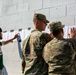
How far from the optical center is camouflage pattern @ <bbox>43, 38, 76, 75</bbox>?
7.70 feet

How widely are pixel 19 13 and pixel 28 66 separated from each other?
192cm

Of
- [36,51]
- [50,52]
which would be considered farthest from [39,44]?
[50,52]

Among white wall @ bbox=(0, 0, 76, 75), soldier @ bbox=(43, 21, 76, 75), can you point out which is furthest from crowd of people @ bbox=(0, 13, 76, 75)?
white wall @ bbox=(0, 0, 76, 75)

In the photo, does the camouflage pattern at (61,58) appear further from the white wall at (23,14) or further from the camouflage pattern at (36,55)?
the white wall at (23,14)

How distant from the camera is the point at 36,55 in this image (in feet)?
8.59

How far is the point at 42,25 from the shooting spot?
8.88 ft

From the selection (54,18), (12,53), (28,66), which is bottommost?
(12,53)

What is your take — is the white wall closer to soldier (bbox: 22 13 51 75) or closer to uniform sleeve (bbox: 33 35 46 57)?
Answer: soldier (bbox: 22 13 51 75)

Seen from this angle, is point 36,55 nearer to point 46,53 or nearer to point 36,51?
point 36,51

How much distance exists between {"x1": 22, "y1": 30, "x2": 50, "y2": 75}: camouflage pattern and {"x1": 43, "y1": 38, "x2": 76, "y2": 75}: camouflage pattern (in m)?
0.16

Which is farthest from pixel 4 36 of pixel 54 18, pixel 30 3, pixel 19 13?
pixel 54 18

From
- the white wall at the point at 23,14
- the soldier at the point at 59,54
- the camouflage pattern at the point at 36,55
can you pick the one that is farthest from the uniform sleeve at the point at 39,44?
the white wall at the point at 23,14

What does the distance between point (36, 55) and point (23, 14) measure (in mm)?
1886

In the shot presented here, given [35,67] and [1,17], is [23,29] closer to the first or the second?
[1,17]
